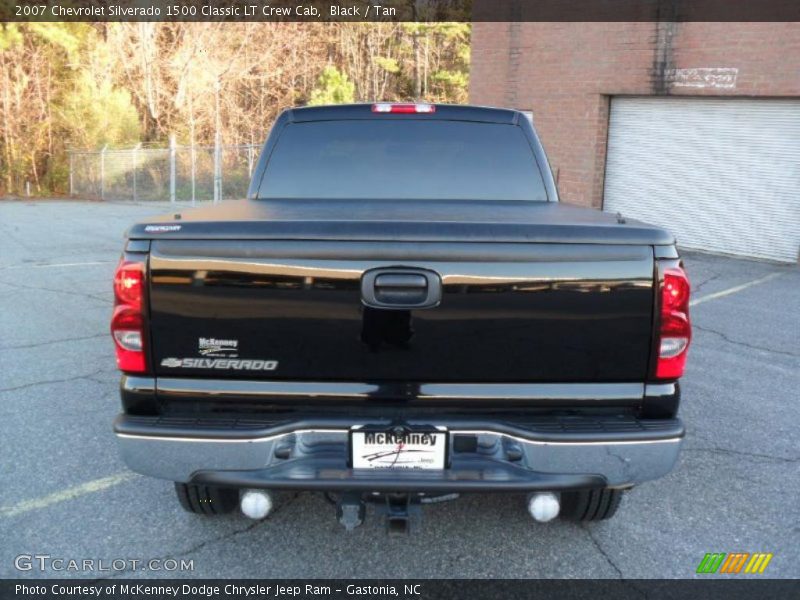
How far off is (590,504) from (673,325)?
43.1 inches

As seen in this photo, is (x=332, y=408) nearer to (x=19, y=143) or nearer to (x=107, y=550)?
(x=107, y=550)

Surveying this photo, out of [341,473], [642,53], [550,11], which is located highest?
[550,11]

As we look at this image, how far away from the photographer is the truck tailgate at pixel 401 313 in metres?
2.55

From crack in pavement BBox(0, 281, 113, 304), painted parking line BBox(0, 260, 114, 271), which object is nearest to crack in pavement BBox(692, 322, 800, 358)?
crack in pavement BBox(0, 281, 113, 304)

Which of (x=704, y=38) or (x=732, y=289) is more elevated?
(x=704, y=38)

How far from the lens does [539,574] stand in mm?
3053

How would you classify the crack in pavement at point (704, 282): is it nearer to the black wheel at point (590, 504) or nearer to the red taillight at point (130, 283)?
the black wheel at point (590, 504)

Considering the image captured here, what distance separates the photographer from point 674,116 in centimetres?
1332

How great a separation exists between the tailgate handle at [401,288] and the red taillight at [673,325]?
852 millimetres

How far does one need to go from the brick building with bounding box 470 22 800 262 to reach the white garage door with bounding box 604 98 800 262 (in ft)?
0.06

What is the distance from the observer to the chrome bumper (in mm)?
2570

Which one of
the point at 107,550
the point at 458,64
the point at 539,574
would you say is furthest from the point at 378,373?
the point at 458,64

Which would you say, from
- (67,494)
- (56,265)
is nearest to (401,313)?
(67,494)

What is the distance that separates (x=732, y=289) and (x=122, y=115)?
96.3 feet
